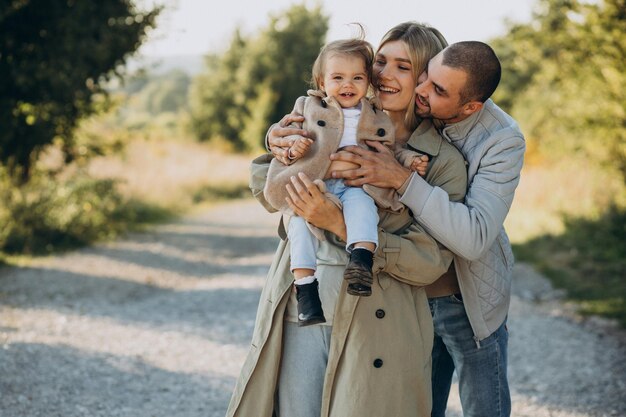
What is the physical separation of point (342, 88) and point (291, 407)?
126cm

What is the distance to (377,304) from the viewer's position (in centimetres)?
266

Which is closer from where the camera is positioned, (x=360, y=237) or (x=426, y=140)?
(x=360, y=237)

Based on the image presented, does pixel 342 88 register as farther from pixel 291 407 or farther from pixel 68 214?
pixel 68 214

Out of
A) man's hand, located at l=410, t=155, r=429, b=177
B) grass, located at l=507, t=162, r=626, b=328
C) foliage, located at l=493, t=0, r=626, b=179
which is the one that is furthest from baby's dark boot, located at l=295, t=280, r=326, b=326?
foliage, located at l=493, t=0, r=626, b=179

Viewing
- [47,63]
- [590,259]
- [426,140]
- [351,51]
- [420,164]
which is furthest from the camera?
[590,259]

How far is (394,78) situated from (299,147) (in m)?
0.52

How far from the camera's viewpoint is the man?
2.63 metres

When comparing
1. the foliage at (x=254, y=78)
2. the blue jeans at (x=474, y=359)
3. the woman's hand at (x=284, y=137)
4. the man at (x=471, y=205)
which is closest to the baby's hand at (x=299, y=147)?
the woman's hand at (x=284, y=137)

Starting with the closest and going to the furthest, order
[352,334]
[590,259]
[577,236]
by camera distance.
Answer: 1. [352,334]
2. [590,259]
3. [577,236]

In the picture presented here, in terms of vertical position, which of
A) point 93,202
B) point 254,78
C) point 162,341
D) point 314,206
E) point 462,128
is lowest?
point 162,341

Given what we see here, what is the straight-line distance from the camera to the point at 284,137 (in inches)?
111

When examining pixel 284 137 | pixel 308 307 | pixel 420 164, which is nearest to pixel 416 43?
pixel 420 164

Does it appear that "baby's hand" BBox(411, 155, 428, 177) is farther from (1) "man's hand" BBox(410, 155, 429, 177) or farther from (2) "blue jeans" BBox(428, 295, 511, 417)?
(2) "blue jeans" BBox(428, 295, 511, 417)

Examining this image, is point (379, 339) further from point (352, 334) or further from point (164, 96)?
point (164, 96)
